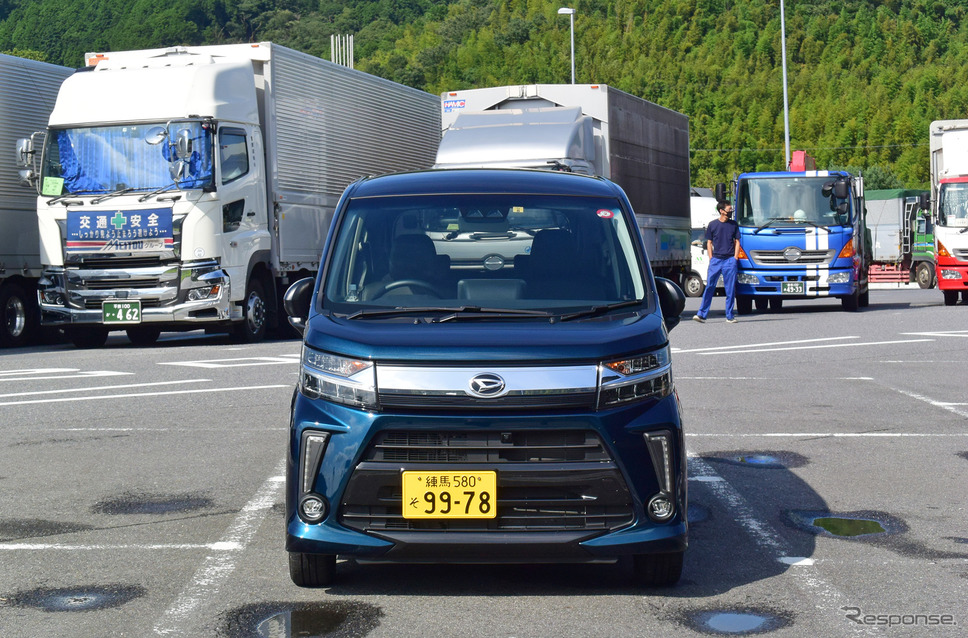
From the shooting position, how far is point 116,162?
56.8 feet

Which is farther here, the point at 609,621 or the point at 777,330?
the point at 777,330

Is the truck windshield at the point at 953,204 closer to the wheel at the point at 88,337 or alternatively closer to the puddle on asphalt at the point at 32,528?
the wheel at the point at 88,337

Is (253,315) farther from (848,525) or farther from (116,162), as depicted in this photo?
(848,525)

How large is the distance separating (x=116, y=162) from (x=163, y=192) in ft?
2.63

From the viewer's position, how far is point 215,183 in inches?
681

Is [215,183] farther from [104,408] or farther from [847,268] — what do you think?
[847,268]

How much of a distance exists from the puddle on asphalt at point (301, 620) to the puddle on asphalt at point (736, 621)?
1.21m

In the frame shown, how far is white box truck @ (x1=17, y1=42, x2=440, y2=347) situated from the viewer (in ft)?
56.3

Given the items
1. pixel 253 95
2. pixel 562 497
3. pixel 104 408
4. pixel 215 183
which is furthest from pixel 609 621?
pixel 253 95

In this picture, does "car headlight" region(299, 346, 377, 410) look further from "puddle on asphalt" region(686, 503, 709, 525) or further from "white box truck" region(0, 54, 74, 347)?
"white box truck" region(0, 54, 74, 347)

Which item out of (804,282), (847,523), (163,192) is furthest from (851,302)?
(847,523)

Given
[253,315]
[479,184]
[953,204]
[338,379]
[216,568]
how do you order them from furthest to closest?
[953,204] < [253,315] < [479,184] < [216,568] < [338,379]

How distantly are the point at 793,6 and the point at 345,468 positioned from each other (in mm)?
168616

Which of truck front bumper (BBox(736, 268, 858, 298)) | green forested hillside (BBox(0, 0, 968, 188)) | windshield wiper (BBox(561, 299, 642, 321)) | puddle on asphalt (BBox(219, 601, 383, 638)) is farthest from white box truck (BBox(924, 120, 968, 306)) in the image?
green forested hillside (BBox(0, 0, 968, 188))
